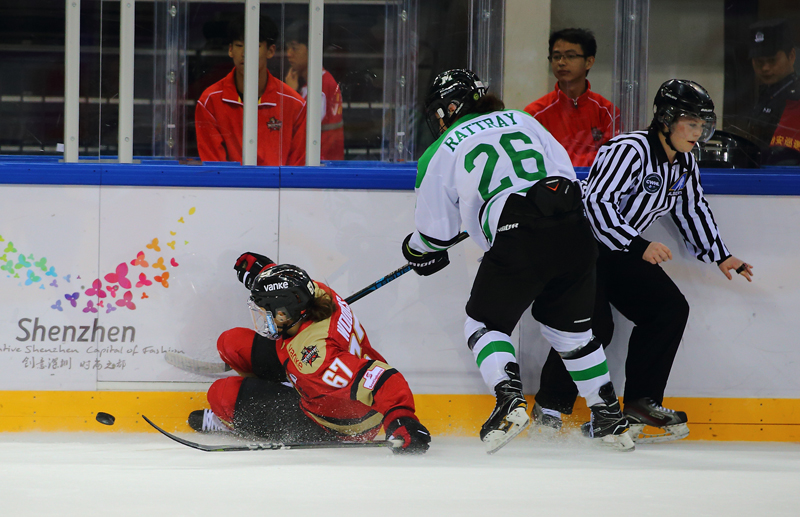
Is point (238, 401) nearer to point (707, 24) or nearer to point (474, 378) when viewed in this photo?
point (474, 378)

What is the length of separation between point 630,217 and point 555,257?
589 mm

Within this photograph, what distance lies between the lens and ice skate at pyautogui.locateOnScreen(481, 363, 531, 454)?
7.91ft

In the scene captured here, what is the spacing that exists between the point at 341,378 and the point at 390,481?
0.57 meters

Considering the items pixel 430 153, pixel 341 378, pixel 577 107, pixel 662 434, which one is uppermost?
pixel 577 107

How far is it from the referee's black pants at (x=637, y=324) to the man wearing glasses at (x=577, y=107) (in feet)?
2.01

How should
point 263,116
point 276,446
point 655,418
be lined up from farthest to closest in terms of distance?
point 263,116, point 655,418, point 276,446

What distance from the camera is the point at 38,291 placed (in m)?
3.02

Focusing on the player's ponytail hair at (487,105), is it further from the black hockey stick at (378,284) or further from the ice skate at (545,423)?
the ice skate at (545,423)

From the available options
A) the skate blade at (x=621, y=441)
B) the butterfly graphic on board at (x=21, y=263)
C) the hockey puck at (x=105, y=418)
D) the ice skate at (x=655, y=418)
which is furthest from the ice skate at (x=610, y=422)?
the butterfly graphic on board at (x=21, y=263)

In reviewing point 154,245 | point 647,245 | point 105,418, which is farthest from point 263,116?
point 647,245

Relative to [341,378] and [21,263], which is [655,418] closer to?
[341,378]

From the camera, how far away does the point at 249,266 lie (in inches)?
115

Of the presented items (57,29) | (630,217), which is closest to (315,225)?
(630,217)

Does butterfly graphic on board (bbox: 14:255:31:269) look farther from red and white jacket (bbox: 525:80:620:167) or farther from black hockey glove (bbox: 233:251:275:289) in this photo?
red and white jacket (bbox: 525:80:620:167)
